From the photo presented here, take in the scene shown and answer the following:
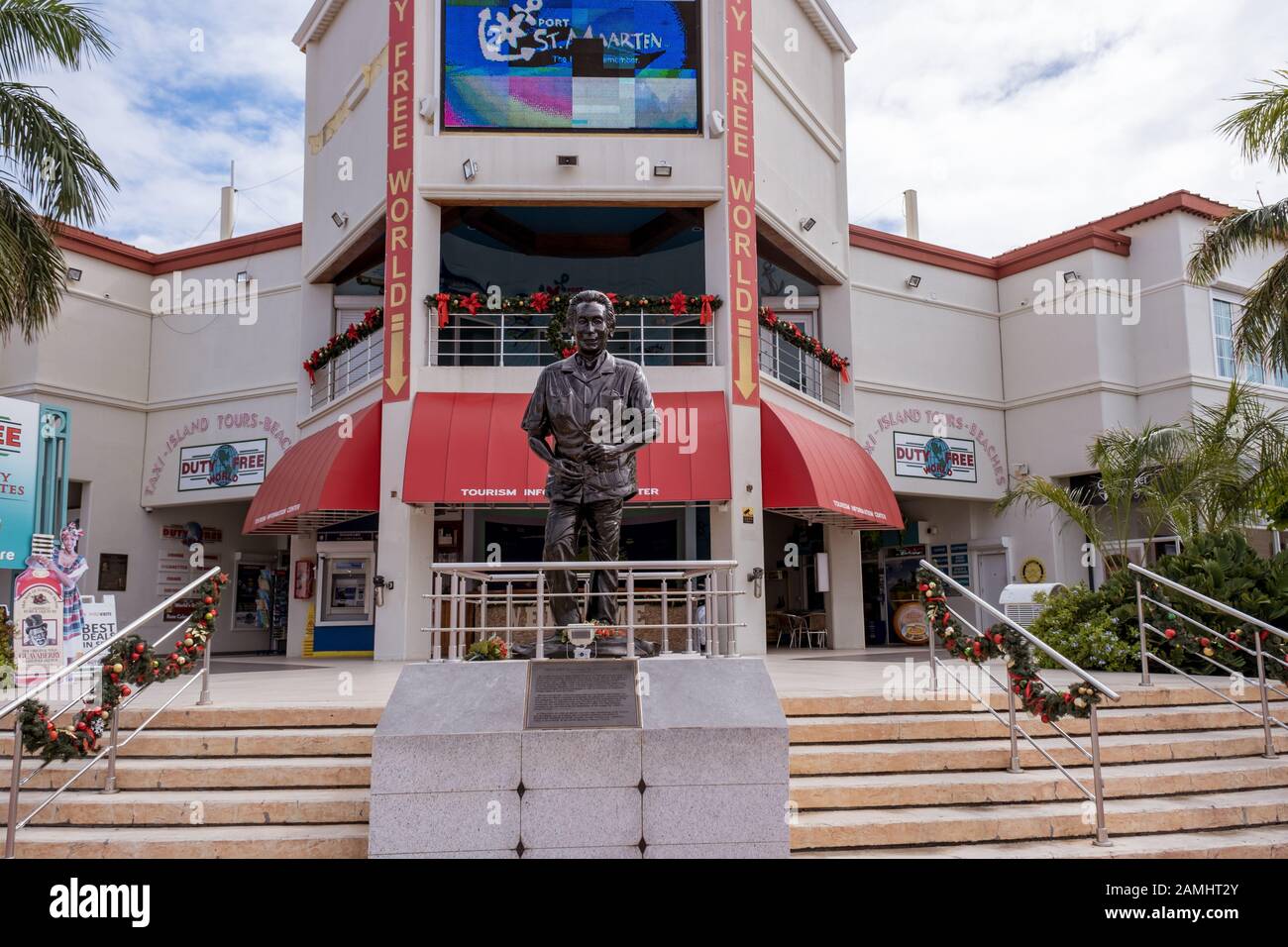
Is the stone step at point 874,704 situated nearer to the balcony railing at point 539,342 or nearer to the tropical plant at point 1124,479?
the tropical plant at point 1124,479

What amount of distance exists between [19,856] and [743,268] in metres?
12.8

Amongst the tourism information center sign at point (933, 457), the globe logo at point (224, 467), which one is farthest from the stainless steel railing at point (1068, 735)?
the globe logo at point (224, 467)

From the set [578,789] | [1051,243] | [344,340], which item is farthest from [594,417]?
[1051,243]

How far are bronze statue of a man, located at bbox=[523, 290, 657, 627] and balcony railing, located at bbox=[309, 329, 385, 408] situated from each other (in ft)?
31.9

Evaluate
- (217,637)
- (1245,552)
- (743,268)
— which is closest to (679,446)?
(743,268)

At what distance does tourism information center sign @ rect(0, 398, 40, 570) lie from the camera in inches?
525

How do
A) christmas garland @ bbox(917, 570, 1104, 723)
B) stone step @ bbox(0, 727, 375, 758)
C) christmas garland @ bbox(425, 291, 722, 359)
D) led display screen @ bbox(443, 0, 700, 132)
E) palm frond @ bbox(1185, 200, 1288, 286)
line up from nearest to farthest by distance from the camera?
christmas garland @ bbox(917, 570, 1104, 723), stone step @ bbox(0, 727, 375, 758), palm frond @ bbox(1185, 200, 1288, 286), christmas garland @ bbox(425, 291, 722, 359), led display screen @ bbox(443, 0, 700, 132)

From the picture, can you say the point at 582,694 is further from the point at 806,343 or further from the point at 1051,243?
the point at 1051,243

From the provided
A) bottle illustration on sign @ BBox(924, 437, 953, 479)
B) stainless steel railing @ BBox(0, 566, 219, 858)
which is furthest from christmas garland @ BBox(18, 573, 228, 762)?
bottle illustration on sign @ BBox(924, 437, 953, 479)

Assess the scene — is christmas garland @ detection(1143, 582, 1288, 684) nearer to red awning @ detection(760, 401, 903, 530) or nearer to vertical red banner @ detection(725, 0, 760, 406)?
red awning @ detection(760, 401, 903, 530)

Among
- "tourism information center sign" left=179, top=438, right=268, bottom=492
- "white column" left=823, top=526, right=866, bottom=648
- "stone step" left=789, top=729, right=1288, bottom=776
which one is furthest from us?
"tourism information center sign" left=179, top=438, right=268, bottom=492

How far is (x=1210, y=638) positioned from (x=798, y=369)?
31.2 feet

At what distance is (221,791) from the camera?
6.83 meters

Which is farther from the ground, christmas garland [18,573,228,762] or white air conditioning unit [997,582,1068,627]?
white air conditioning unit [997,582,1068,627]
